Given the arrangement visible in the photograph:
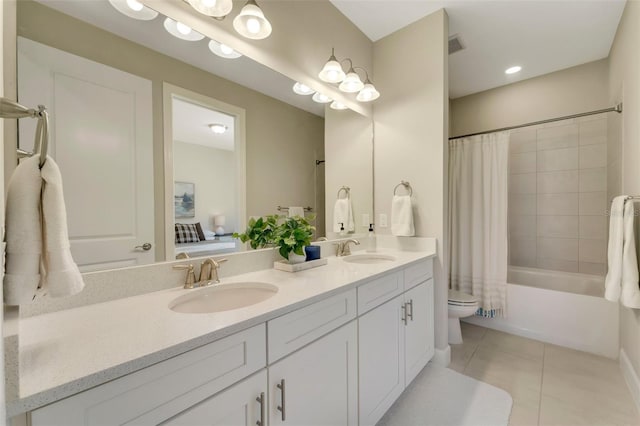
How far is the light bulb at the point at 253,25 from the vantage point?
1.28 metres

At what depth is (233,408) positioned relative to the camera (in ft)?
2.52

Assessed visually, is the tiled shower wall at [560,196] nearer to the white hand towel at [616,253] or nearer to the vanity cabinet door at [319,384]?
the white hand towel at [616,253]

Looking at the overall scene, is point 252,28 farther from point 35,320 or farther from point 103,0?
point 35,320

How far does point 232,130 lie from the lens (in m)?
1.38

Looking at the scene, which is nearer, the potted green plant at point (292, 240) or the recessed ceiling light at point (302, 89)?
the potted green plant at point (292, 240)

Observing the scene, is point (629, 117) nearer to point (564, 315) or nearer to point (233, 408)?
point (564, 315)

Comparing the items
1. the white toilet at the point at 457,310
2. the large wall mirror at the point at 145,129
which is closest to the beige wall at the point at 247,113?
the large wall mirror at the point at 145,129

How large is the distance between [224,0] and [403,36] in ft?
5.20

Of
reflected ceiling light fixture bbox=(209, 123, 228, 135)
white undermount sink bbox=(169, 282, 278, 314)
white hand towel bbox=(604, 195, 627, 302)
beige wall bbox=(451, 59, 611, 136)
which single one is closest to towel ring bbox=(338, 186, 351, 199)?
reflected ceiling light fixture bbox=(209, 123, 228, 135)

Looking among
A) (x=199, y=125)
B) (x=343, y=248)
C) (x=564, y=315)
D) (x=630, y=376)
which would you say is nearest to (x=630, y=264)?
(x=630, y=376)

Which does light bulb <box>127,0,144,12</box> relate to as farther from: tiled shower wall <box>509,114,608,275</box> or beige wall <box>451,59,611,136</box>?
tiled shower wall <box>509,114,608,275</box>

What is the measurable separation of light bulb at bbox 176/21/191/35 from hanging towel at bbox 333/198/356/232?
1307mm

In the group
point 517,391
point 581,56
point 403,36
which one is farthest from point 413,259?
point 581,56

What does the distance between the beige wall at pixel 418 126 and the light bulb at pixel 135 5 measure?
5.69ft
